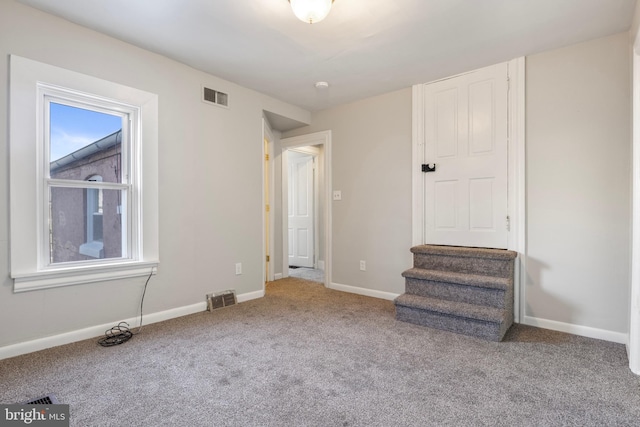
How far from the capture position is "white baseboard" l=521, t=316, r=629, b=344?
2449 millimetres

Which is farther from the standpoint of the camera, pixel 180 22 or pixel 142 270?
pixel 142 270

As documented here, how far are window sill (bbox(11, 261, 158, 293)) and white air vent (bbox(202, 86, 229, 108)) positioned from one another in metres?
1.68

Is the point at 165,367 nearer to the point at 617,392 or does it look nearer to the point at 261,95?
the point at 617,392

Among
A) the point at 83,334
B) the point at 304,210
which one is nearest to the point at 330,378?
the point at 83,334

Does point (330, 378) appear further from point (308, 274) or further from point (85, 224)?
point (308, 274)

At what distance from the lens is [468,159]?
10.3 feet

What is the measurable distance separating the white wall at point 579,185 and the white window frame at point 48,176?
133 inches

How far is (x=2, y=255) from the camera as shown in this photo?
2.10m

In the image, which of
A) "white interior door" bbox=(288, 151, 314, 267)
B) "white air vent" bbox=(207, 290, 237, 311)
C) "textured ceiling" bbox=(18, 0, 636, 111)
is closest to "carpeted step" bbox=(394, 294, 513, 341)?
"white air vent" bbox=(207, 290, 237, 311)

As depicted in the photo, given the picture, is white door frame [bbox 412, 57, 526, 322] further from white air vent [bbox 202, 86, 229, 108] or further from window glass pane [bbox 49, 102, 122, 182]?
window glass pane [bbox 49, 102, 122, 182]

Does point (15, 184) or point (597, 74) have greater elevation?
point (597, 74)

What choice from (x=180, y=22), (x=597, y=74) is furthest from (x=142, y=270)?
(x=597, y=74)

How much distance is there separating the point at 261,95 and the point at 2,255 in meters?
2.72

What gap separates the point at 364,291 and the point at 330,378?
6.75 ft
